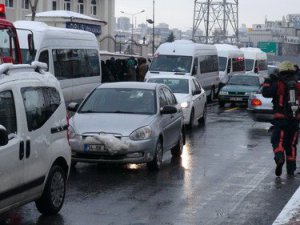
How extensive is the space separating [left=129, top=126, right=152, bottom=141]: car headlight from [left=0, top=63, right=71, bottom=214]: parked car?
3105mm

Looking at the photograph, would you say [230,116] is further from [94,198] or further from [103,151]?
[94,198]

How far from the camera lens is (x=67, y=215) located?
9.57 m

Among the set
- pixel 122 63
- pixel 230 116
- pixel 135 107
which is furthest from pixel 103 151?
pixel 122 63

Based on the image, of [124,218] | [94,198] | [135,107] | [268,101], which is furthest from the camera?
[268,101]

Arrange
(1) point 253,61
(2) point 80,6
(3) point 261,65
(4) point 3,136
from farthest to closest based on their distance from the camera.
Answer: (2) point 80,6 < (3) point 261,65 < (1) point 253,61 < (4) point 3,136

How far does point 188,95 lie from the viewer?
21.6 metres

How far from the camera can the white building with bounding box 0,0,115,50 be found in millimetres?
42250

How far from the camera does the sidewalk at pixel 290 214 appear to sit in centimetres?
905

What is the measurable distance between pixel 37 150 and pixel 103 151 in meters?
3.92

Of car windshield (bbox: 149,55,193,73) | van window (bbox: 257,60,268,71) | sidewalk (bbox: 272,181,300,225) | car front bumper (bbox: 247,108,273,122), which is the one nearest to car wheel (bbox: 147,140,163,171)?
sidewalk (bbox: 272,181,300,225)

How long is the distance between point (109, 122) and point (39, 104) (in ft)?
13.3

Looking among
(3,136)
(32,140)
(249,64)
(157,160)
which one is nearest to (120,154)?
(157,160)

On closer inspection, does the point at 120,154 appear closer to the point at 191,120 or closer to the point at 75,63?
the point at 191,120

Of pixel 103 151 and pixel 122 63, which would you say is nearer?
pixel 103 151
